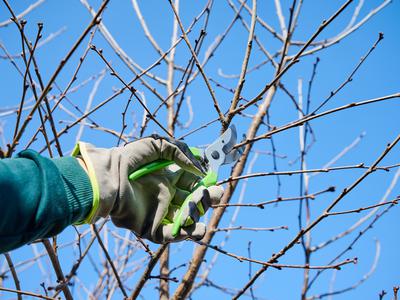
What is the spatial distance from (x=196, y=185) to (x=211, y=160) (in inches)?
4.0

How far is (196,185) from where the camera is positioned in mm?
1875

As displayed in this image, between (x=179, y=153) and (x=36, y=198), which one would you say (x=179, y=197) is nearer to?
(x=179, y=153)

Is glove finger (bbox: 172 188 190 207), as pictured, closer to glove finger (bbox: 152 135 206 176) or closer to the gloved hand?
the gloved hand

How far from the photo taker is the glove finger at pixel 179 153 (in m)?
1.73

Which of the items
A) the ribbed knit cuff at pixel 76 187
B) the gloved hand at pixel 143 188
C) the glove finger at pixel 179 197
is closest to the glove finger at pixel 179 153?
the gloved hand at pixel 143 188

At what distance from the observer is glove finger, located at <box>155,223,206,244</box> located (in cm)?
173

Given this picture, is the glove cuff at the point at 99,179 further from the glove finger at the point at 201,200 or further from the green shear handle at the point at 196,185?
the glove finger at the point at 201,200

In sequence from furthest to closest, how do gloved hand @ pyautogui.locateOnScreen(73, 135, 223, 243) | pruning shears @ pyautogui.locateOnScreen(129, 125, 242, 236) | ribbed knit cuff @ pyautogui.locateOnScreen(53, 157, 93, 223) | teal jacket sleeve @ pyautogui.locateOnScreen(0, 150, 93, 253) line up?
1. pruning shears @ pyautogui.locateOnScreen(129, 125, 242, 236)
2. gloved hand @ pyautogui.locateOnScreen(73, 135, 223, 243)
3. ribbed knit cuff @ pyautogui.locateOnScreen(53, 157, 93, 223)
4. teal jacket sleeve @ pyautogui.locateOnScreen(0, 150, 93, 253)

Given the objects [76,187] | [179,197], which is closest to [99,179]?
[76,187]

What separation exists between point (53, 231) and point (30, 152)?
0.23m

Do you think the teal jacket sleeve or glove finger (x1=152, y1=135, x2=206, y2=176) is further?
glove finger (x1=152, y1=135, x2=206, y2=176)

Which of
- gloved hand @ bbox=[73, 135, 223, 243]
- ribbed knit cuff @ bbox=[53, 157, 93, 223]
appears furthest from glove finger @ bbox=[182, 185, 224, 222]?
ribbed knit cuff @ bbox=[53, 157, 93, 223]

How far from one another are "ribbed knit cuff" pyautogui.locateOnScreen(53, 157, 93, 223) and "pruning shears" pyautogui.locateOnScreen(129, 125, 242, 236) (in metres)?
0.20

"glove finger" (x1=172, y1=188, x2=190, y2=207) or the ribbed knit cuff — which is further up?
"glove finger" (x1=172, y1=188, x2=190, y2=207)
